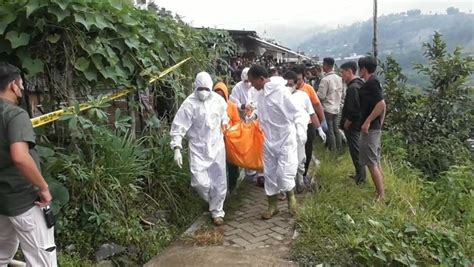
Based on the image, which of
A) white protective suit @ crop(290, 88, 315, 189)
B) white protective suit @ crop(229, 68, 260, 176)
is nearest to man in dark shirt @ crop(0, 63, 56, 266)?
white protective suit @ crop(290, 88, 315, 189)

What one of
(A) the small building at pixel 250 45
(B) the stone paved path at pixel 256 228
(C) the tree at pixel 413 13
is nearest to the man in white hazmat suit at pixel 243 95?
(B) the stone paved path at pixel 256 228

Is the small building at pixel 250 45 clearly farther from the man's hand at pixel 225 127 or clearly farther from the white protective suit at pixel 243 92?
the man's hand at pixel 225 127

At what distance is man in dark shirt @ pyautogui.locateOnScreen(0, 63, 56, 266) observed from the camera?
260 cm

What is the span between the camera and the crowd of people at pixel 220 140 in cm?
272

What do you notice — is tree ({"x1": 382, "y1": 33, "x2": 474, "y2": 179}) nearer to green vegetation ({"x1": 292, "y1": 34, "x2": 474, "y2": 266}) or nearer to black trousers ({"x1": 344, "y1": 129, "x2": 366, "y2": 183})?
green vegetation ({"x1": 292, "y1": 34, "x2": 474, "y2": 266})

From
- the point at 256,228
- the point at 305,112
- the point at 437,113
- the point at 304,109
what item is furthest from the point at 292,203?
the point at 437,113

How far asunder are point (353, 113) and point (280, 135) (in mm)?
1374

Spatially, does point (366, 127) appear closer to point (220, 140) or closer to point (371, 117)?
point (371, 117)

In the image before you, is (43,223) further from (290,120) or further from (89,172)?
(290,120)

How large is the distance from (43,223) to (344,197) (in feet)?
10.9

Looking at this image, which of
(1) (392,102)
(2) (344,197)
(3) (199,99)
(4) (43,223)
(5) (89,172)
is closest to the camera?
(4) (43,223)

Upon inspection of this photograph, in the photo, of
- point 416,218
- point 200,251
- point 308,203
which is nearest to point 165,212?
point 200,251

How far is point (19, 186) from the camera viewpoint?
9.05 ft

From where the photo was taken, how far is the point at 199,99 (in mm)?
4617
